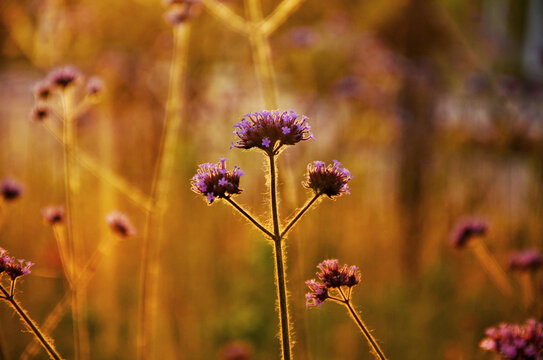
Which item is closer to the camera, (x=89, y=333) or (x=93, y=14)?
(x=89, y=333)

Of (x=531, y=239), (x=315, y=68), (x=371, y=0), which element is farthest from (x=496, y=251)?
(x=371, y=0)

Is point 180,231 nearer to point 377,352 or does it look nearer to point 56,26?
point 56,26

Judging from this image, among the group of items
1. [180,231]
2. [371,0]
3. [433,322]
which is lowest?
[433,322]

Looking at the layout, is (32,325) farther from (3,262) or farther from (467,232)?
(467,232)

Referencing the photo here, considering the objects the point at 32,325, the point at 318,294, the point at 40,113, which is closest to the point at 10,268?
the point at 32,325

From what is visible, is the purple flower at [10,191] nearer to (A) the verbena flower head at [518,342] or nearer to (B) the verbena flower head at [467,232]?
(A) the verbena flower head at [518,342]

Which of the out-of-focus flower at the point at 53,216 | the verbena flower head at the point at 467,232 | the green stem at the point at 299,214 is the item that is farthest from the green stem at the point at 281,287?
the verbena flower head at the point at 467,232
